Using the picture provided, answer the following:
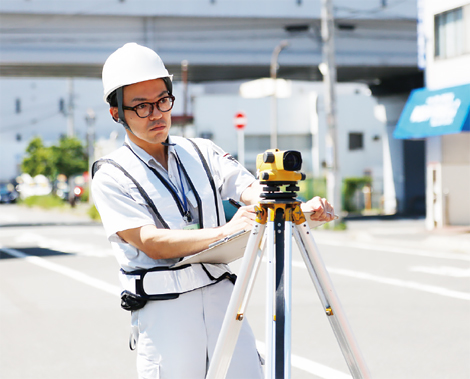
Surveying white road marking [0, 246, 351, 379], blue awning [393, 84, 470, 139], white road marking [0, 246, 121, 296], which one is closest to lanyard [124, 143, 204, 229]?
white road marking [0, 246, 351, 379]

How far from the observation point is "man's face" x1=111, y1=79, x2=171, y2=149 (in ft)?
8.39

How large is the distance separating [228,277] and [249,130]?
43547 mm

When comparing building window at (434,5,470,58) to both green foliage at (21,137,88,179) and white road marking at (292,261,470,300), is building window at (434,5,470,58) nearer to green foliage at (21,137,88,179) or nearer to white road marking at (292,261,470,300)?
white road marking at (292,261,470,300)

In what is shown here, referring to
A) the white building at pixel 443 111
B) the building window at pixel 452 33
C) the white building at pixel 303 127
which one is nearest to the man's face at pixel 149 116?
the white building at pixel 443 111

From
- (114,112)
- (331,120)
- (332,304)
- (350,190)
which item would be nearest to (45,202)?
(350,190)

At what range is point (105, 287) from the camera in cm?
1012

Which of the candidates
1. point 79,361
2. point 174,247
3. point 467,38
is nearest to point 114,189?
point 174,247

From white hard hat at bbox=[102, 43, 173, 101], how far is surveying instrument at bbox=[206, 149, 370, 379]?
53 cm

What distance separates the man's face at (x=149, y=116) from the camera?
8.39 ft

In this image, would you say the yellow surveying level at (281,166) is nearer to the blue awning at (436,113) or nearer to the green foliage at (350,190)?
the blue awning at (436,113)

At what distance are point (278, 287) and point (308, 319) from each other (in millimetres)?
5480

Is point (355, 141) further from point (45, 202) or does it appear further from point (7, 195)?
point (7, 195)

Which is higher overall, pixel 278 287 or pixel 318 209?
pixel 318 209

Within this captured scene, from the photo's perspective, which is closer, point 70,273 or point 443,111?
point 70,273
